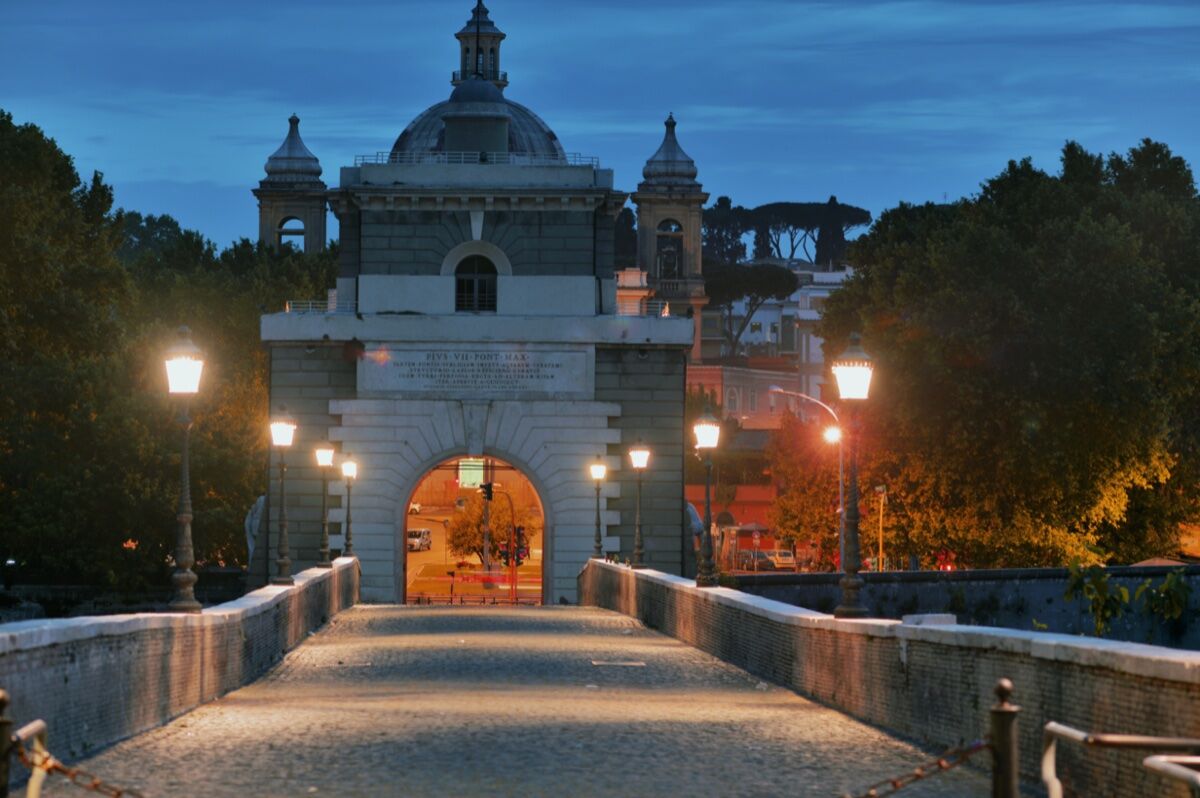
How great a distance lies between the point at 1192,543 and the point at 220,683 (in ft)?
244

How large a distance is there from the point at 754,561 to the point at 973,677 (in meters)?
91.2

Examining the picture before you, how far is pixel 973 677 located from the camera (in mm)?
18938

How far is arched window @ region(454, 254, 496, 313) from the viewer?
6788cm

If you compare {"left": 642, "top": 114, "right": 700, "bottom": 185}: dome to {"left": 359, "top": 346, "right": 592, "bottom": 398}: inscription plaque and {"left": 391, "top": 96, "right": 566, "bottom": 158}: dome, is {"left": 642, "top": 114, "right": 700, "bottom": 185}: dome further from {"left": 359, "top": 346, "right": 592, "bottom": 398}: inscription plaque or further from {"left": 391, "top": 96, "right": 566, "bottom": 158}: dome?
{"left": 359, "top": 346, "right": 592, "bottom": 398}: inscription plaque

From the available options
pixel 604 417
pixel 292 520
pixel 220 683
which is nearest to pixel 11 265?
pixel 292 520

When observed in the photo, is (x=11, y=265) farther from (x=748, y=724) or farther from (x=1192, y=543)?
(x=748, y=724)

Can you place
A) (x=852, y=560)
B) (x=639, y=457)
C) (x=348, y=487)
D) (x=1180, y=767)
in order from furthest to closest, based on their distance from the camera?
(x=348, y=487), (x=639, y=457), (x=852, y=560), (x=1180, y=767)

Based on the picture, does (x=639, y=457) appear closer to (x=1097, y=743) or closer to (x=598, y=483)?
(x=598, y=483)

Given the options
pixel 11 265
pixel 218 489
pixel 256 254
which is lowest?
pixel 218 489

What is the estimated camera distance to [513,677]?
28.1 metres

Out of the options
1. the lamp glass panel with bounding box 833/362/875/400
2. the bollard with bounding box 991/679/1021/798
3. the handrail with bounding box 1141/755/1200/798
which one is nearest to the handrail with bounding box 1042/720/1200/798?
the handrail with bounding box 1141/755/1200/798

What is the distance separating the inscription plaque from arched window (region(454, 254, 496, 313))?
91.9 inches

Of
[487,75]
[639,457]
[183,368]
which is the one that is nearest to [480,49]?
[487,75]

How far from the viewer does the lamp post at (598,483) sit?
203ft
